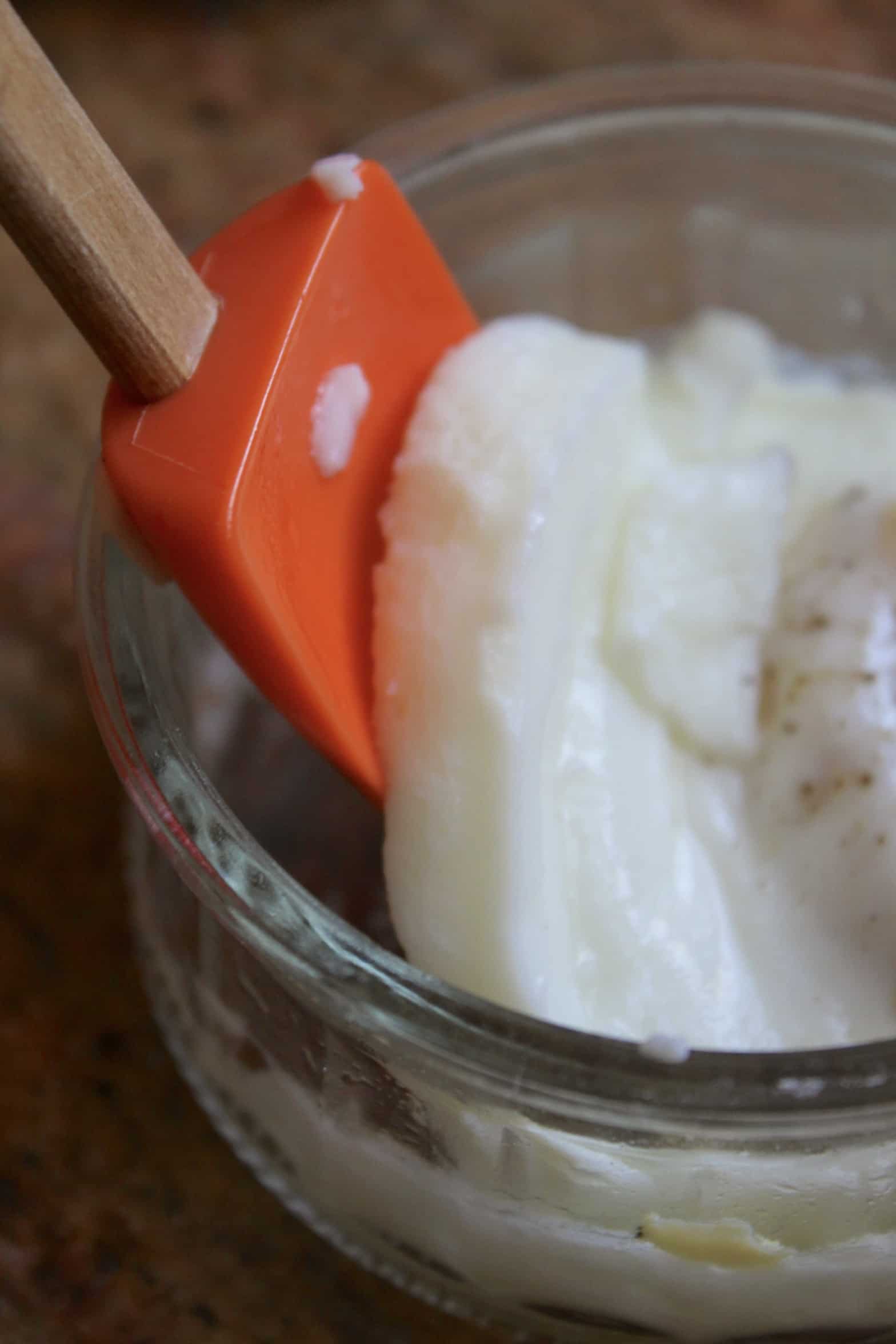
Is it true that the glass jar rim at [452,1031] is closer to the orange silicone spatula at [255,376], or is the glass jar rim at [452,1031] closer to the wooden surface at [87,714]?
the orange silicone spatula at [255,376]

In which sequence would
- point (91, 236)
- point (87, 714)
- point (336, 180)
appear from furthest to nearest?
point (87, 714) < point (336, 180) < point (91, 236)

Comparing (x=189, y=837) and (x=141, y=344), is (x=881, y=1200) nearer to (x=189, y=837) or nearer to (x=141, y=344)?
(x=189, y=837)

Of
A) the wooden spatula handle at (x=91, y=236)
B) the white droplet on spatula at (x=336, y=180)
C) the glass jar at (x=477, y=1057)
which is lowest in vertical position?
→ the glass jar at (x=477, y=1057)

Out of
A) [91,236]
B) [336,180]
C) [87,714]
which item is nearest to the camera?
[91,236]

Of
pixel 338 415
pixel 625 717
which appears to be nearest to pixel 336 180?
pixel 338 415

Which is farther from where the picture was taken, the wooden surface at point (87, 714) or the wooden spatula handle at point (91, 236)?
the wooden surface at point (87, 714)

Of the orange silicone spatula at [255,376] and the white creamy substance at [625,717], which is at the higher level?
the orange silicone spatula at [255,376]

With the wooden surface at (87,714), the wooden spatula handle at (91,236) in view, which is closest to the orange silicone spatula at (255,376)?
the wooden spatula handle at (91,236)

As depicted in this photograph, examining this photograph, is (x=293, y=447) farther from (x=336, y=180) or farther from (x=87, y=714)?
(x=87, y=714)
